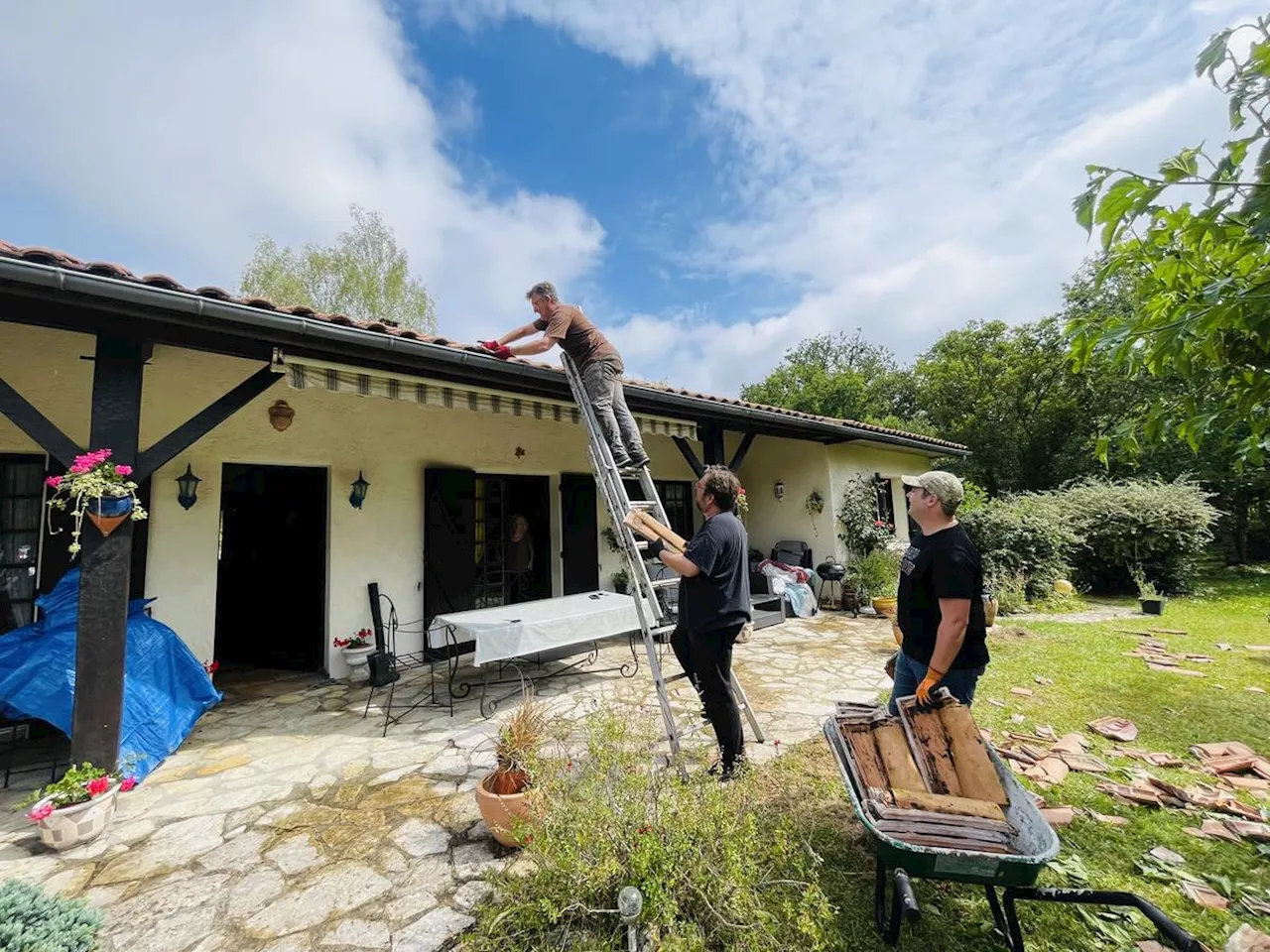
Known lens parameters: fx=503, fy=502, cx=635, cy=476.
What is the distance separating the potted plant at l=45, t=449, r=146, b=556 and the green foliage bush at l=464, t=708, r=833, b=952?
311 centimetres

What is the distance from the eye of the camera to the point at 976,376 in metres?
20.0

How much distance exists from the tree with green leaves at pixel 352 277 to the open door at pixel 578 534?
12.3 metres

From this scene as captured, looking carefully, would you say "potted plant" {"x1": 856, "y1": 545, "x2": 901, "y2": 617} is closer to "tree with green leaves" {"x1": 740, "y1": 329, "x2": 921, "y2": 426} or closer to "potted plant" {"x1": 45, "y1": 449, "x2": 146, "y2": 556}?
"potted plant" {"x1": 45, "y1": 449, "x2": 146, "y2": 556}

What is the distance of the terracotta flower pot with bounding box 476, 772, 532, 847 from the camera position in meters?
2.53

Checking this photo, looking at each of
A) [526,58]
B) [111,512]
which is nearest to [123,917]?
[111,512]

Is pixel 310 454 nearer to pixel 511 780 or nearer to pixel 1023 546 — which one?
pixel 511 780

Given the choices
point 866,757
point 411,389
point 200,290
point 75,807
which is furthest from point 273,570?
point 866,757

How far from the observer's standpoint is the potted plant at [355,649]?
5.54 meters

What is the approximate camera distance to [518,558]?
7.32m

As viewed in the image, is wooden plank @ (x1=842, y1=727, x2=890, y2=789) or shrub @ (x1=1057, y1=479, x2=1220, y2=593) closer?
wooden plank @ (x1=842, y1=727, x2=890, y2=789)

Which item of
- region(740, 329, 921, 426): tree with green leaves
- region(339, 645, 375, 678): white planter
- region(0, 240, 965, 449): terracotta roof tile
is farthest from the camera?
region(740, 329, 921, 426): tree with green leaves

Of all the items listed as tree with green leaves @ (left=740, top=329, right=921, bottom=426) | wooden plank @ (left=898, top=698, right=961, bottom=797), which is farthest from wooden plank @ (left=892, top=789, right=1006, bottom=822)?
tree with green leaves @ (left=740, top=329, right=921, bottom=426)

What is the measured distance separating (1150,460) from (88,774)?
2355cm

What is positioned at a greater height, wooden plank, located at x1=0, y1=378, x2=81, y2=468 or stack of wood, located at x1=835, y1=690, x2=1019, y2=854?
wooden plank, located at x1=0, y1=378, x2=81, y2=468
